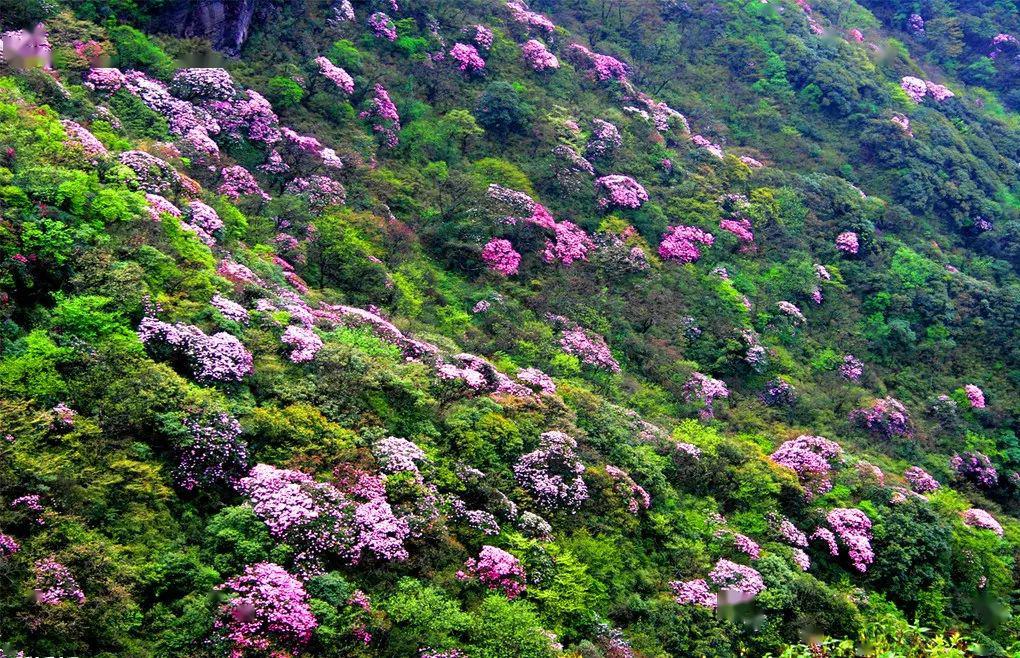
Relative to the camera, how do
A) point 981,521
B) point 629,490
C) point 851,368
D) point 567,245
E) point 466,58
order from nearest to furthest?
point 629,490 → point 981,521 → point 567,245 → point 851,368 → point 466,58

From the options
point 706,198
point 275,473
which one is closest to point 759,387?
point 706,198

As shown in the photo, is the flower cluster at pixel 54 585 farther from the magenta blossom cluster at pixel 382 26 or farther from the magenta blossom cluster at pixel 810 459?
the magenta blossom cluster at pixel 382 26

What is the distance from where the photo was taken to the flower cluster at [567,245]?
31625 millimetres

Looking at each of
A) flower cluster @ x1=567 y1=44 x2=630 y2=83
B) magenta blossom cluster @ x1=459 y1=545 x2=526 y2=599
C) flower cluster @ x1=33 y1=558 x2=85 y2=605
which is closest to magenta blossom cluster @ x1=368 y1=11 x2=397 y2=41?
flower cluster @ x1=567 y1=44 x2=630 y2=83

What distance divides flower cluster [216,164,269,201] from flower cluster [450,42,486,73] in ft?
49.7

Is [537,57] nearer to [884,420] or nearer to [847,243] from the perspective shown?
[847,243]

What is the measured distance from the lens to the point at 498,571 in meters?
16.4

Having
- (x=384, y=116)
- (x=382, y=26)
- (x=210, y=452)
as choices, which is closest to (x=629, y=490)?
(x=210, y=452)

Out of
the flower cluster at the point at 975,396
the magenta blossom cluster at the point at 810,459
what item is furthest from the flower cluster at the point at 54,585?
the flower cluster at the point at 975,396

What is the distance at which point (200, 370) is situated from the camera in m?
16.3

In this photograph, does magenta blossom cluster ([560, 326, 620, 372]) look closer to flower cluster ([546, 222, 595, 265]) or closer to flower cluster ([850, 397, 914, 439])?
flower cluster ([546, 222, 595, 265])

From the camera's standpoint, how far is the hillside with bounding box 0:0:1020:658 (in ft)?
46.2

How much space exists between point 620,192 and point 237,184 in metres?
17.5

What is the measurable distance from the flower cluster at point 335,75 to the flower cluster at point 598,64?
15161 mm
